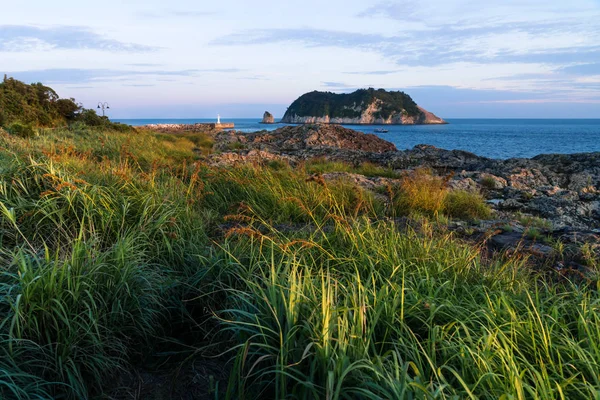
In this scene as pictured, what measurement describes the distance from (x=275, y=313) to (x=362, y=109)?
141 metres

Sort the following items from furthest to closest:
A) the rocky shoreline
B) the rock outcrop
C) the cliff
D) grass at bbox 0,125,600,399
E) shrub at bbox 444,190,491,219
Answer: the cliff, the rock outcrop, shrub at bbox 444,190,491,219, the rocky shoreline, grass at bbox 0,125,600,399

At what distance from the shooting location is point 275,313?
102 inches

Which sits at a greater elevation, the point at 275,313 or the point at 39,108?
the point at 39,108

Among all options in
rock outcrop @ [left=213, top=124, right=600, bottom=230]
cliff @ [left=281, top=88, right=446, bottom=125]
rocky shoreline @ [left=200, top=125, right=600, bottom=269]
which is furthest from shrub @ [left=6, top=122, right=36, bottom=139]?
cliff @ [left=281, top=88, right=446, bottom=125]

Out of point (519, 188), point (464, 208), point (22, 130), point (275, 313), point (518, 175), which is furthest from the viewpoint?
point (22, 130)

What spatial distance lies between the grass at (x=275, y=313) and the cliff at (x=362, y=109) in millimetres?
137099

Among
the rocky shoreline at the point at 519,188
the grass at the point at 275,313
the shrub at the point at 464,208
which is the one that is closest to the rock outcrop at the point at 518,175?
the rocky shoreline at the point at 519,188

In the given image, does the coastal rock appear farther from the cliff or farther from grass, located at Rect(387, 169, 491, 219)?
the cliff

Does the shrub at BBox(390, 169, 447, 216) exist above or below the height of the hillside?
below

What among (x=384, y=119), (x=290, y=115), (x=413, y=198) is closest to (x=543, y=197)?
(x=413, y=198)

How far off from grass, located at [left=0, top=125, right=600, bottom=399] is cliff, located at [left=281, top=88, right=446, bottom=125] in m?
137

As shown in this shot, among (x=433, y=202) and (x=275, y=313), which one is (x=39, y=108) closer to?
(x=433, y=202)

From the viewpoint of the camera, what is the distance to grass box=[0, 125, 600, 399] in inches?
91.4

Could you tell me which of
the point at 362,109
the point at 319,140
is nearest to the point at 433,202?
the point at 319,140
